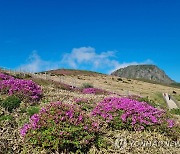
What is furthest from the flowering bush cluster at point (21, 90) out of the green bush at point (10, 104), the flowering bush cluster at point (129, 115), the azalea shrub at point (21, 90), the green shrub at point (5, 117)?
the flowering bush cluster at point (129, 115)

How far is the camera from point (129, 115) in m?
16.0

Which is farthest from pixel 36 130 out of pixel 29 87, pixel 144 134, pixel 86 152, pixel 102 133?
pixel 29 87

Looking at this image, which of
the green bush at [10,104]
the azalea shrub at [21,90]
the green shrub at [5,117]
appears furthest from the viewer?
the azalea shrub at [21,90]

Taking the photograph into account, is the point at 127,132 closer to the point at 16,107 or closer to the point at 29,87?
the point at 16,107

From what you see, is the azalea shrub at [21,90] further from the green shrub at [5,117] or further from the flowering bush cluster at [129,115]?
the flowering bush cluster at [129,115]

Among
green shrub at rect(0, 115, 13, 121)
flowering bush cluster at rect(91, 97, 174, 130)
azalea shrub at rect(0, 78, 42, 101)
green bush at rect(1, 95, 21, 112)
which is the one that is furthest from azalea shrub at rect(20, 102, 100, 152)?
azalea shrub at rect(0, 78, 42, 101)

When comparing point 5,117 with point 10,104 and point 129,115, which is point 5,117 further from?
point 129,115

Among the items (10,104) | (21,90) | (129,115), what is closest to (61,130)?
(129,115)

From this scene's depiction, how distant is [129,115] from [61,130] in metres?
5.13

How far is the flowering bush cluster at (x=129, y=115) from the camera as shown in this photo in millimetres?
15820

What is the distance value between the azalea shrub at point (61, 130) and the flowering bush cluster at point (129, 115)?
301 centimetres

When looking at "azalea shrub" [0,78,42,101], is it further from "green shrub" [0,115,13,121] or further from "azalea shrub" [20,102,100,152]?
"azalea shrub" [20,102,100,152]

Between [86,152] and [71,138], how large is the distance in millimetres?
871

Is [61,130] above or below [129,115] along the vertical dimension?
below
